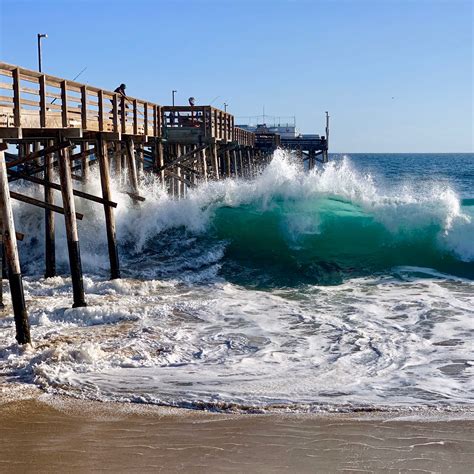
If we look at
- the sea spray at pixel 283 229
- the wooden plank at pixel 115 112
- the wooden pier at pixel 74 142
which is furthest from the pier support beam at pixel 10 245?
the sea spray at pixel 283 229

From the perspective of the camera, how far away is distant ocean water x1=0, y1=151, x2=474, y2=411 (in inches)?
342

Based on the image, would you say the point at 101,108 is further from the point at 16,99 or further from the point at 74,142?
the point at 16,99

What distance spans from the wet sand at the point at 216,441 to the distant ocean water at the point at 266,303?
45cm

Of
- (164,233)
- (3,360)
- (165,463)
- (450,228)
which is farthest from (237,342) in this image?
(450,228)

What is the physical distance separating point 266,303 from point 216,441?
6.83m

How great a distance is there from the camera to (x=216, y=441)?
6988mm

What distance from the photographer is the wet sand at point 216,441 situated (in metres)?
6.46

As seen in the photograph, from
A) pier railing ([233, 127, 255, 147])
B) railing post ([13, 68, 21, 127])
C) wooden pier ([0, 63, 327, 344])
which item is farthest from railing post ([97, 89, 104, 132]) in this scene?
pier railing ([233, 127, 255, 147])

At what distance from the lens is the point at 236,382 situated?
8.76 metres

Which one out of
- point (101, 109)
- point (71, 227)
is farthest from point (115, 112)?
point (71, 227)

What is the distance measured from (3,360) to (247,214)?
42.5 ft

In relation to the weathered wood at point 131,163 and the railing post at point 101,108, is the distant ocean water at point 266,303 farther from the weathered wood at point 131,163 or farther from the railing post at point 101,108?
the railing post at point 101,108

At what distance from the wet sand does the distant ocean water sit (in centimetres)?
45

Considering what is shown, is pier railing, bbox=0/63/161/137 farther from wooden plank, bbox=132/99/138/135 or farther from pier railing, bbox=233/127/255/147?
pier railing, bbox=233/127/255/147
